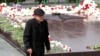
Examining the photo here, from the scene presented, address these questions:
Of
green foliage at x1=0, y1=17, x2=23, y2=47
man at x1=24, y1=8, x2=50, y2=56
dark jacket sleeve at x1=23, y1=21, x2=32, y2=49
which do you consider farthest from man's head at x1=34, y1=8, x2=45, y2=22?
green foliage at x1=0, y1=17, x2=23, y2=47

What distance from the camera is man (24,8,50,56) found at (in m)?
6.41

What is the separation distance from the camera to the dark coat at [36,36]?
21.1 feet

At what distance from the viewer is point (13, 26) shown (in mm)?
11383

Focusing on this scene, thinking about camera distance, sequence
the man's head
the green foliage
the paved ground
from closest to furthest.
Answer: the man's head < the paved ground < the green foliage

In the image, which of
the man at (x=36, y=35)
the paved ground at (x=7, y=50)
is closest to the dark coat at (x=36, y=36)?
the man at (x=36, y=35)

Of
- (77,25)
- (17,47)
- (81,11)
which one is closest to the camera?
(17,47)

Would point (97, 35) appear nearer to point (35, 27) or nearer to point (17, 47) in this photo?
point (17, 47)

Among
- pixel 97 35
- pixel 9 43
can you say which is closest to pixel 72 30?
pixel 97 35

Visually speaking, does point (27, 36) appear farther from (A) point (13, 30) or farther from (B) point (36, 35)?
(A) point (13, 30)

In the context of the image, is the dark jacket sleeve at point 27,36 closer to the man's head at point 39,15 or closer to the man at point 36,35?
the man at point 36,35

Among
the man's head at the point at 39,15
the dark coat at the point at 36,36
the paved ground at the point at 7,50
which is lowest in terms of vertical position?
the paved ground at the point at 7,50

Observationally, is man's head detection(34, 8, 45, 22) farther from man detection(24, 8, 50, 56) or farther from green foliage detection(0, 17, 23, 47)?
green foliage detection(0, 17, 23, 47)

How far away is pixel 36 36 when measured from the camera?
21.4 ft

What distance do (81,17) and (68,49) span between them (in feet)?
20.1
